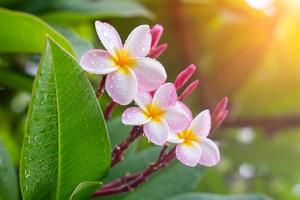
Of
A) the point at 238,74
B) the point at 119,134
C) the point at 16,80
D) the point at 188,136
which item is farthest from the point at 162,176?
the point at 238,74

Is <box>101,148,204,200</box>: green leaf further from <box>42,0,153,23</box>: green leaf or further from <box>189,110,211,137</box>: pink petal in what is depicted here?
<box>42,0,153,23</box>: green leaf

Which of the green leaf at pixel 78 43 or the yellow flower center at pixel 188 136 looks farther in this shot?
the green leaf at pixel 78 43

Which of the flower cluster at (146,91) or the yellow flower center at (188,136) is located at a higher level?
the flower cluster at (146,91)

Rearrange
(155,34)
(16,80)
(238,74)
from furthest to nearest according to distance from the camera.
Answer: (238,74) < (16,80) < (155,34)

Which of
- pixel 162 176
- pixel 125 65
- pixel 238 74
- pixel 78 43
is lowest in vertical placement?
pixel 238 74

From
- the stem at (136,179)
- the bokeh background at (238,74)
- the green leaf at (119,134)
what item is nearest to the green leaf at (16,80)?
the bokeh background at (238,74)

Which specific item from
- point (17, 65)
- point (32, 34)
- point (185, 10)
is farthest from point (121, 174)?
point (185, 10)

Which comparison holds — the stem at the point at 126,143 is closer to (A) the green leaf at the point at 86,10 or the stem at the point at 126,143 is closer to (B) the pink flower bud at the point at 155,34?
(B) the pink flower bud at the point at 155,34

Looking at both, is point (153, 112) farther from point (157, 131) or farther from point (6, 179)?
point (6, 179)
